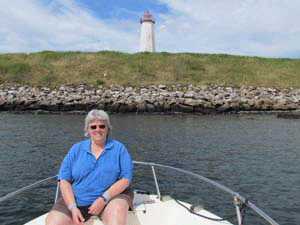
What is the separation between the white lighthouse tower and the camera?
64.6 metres

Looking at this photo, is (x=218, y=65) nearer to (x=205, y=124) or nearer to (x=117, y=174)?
(x=205, y=124)

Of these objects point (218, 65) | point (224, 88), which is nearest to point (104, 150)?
point (224, 88)

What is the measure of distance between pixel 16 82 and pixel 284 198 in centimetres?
4425

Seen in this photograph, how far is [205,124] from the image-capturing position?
27.9 m

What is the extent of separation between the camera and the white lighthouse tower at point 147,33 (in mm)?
64625

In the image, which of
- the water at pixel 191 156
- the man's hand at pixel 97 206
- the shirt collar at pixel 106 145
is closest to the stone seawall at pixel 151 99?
the water at pixel 191 156

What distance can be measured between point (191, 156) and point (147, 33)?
51.7 m

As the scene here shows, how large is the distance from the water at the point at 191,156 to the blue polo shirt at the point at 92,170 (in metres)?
4.85

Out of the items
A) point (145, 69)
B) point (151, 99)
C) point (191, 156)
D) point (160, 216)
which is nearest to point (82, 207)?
point (160, 216)

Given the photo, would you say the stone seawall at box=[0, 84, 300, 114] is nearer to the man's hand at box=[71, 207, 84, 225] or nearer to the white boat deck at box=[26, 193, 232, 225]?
the white boat deck at box=[26, 193, 232, 225]

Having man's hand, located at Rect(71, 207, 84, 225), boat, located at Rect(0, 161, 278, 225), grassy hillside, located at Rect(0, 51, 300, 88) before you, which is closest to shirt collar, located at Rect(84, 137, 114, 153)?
man's hand, located at Rect(71, 207, 84, 225)

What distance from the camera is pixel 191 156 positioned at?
1603 cm

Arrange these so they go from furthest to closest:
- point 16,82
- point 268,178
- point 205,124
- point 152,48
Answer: point 152,48 < point 16,82 < point 205,124 < point 268,178

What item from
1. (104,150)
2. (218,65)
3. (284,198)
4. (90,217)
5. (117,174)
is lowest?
(284,198)
